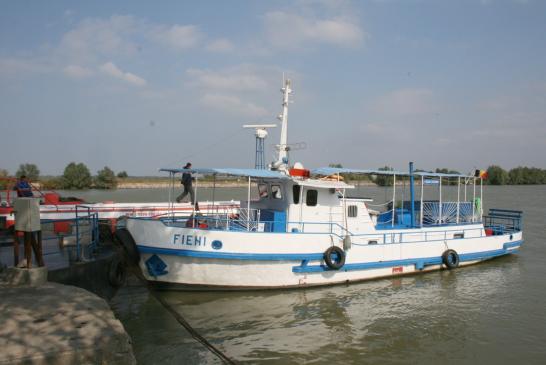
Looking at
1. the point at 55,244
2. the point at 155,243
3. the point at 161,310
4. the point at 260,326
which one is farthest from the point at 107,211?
the point at 260,326

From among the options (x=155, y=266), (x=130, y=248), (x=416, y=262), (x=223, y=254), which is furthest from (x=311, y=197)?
(x=130, y=248)

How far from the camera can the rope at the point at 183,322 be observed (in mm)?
6882

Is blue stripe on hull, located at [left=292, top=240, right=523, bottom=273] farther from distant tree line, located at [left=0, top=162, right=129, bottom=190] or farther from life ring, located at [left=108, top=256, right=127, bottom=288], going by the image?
distant tree line, located at [left=0, top=162, right=129, bottom=190]

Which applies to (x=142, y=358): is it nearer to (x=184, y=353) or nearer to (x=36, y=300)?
(x=184, y=353)

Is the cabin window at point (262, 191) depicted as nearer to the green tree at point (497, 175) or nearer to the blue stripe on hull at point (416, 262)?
the blue stripe on hull at point (416, 262)

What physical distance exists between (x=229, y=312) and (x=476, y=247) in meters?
9.95

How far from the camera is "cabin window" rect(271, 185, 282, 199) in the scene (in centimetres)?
1180

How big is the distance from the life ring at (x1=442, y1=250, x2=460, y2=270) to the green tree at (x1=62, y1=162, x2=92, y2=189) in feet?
223

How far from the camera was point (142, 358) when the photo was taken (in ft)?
22.2

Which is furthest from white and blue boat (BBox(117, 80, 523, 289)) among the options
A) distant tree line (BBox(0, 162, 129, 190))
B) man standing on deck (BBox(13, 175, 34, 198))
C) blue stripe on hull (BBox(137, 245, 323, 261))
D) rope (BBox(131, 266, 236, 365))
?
distant tree line (BBox(0, 162, 129, 190))

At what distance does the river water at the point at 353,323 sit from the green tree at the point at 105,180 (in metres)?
69.5

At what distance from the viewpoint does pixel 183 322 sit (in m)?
8.31

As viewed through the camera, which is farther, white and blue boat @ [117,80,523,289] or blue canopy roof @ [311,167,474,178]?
blue canopy roof @ [311,167,474,178]

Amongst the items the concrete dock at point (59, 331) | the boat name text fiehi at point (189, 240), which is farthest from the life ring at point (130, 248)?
the concrete dock at point (59, 331)
